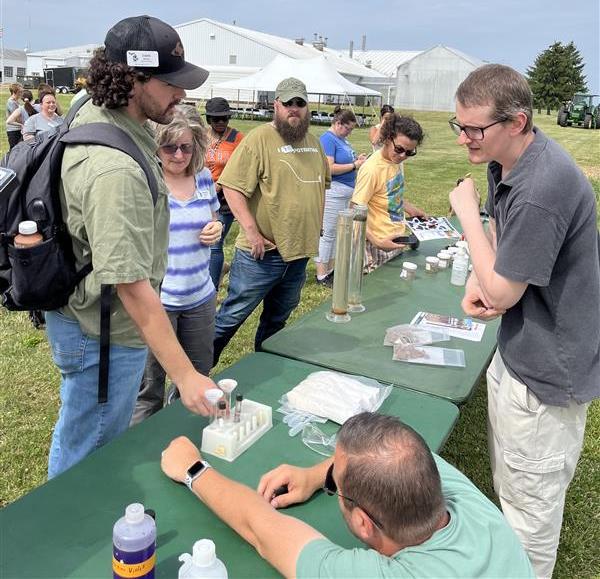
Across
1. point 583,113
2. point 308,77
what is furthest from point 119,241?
point 583,113

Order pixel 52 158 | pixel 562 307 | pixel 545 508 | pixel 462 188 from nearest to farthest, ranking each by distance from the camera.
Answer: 1. pixel 52 158
2. pixel 562 307
3. pixel 545 508
4. pixel 462 188

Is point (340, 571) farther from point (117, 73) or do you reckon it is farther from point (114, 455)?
point (117, 73)

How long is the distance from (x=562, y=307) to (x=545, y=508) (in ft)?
2.20

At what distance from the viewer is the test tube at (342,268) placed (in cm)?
270

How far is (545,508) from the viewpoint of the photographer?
1812 mm

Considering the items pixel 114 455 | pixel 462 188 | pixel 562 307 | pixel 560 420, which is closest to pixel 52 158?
pixel 114 455

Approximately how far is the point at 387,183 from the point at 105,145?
253cm

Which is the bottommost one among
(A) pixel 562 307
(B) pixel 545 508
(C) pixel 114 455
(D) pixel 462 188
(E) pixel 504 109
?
(B) pixel 545 508

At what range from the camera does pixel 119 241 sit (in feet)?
4.75

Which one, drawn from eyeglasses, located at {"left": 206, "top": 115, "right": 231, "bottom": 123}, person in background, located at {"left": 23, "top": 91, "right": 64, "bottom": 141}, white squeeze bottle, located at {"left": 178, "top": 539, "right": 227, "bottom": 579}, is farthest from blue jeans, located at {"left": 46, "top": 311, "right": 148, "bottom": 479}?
person in background, located at {"left": 23, "top": 91, "right": 64, "bottom": 141}

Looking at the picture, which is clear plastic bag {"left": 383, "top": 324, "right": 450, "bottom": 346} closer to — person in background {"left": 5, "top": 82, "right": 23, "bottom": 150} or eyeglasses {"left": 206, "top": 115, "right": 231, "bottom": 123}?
eyeglasses {"left": 206, "top": 115, "right": 231, "bottom": 123}

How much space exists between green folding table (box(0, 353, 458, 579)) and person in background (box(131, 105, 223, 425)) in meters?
0.81

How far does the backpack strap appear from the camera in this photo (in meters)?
1.50

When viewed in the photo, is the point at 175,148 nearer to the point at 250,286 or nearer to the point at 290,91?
the point at 250,286
